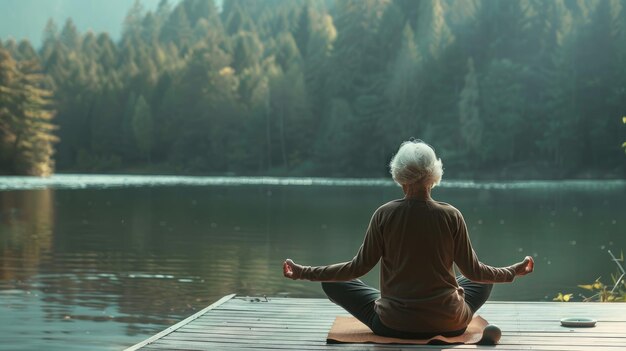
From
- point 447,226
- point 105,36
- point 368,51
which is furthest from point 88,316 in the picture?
point 105,36

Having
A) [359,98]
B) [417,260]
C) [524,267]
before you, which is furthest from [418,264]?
[359,98]

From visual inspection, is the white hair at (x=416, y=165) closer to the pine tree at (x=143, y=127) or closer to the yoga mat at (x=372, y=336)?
the yoga mat at (x=372, y=336)

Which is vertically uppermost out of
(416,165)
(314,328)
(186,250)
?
(416,165)

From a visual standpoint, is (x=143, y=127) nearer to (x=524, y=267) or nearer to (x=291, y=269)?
(x=291, y=269)

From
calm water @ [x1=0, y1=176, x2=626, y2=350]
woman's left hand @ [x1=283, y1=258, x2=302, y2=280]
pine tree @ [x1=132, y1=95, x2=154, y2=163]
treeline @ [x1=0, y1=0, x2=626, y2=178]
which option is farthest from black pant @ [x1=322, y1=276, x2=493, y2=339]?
pine tree @ [x1=132, y1=95, x2=154, y2=163]

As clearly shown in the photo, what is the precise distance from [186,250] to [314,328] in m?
15.5

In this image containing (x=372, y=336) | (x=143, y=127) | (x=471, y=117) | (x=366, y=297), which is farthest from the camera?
(x=143, y=127)

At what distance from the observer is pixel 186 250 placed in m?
23.0

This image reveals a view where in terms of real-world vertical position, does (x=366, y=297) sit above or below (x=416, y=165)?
below

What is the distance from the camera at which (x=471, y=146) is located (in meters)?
75.2

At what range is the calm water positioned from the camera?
45.0 feet

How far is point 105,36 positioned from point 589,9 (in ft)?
243

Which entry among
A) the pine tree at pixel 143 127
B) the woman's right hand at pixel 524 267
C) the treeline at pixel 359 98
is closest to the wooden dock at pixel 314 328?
Result: the woman's right hand at pixel 524 267

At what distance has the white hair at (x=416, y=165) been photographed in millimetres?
6238
